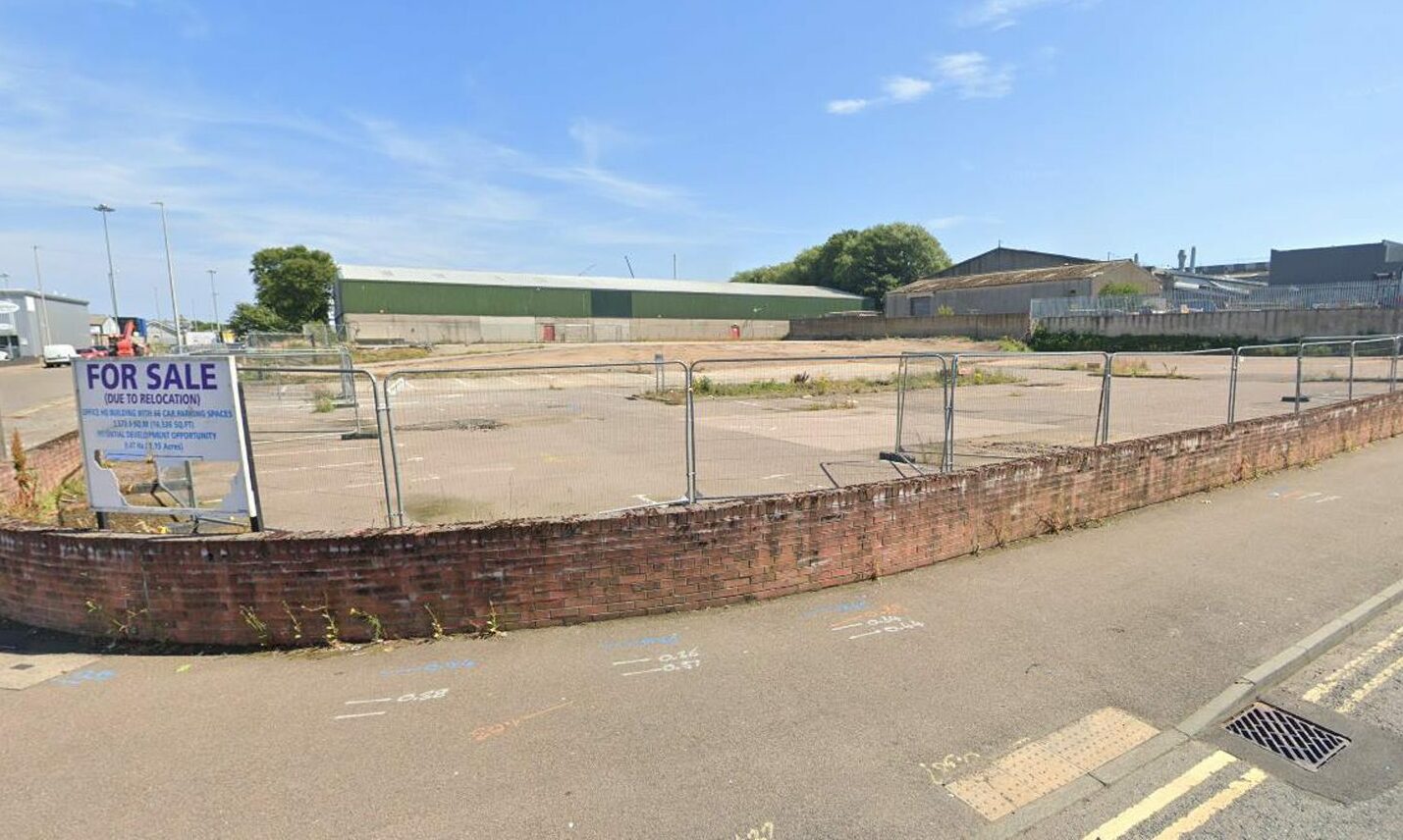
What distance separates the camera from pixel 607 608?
4.80 m

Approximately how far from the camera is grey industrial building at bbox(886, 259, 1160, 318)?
56.4 m

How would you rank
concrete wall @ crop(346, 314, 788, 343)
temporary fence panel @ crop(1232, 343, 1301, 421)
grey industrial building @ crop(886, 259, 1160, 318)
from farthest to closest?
A: concrete wall @ crop(346, 314, 788, 343)
grey industrial building @ crop(886, 259, 1160, 318)
temporary fence panel @ crop(1232, 343, 1301, 421)

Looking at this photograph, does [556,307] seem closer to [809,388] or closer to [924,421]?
[809,388]

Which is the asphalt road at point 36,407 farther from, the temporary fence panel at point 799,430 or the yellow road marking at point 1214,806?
the yellow road marking at point 1214,806

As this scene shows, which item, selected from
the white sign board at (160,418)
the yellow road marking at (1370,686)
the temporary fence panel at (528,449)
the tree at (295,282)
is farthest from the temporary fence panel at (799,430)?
the tree at (295,282)

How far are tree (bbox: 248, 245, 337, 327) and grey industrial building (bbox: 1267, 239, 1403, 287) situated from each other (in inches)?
3588

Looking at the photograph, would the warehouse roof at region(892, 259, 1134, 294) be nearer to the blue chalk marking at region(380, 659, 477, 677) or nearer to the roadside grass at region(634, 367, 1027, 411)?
the roadside grass at region(634, 367, 1027, 411)

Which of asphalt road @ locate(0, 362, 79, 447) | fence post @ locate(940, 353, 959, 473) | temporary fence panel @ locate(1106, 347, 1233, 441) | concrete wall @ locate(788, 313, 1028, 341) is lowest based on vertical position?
temporary fence panel @ locate(1106, 347, 1233, 441)

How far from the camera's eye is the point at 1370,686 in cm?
394

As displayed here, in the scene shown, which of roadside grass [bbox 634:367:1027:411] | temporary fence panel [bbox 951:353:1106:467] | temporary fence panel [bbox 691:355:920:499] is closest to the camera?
temporary fence panel [bbox 691:355:920:499]

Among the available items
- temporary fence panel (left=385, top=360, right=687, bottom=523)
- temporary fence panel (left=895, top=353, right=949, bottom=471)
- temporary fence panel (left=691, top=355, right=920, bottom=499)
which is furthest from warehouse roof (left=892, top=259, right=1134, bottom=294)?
temporary fence panel (left=385, top=360, right=687, bottom=523)

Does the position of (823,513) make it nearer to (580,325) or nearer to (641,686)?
(641,686)

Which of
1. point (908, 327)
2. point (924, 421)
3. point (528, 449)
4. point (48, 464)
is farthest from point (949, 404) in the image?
point (908, 327)

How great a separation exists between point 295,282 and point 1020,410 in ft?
273
